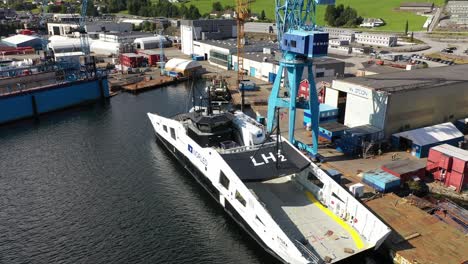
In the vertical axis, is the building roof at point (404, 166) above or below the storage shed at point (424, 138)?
below

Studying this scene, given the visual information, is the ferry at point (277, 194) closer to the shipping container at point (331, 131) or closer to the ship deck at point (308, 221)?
the ship deck at point (308, 221)

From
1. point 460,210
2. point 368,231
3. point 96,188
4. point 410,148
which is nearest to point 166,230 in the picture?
point 96,188

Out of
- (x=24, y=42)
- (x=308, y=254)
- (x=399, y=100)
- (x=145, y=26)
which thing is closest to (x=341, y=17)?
(x=145, y=26)

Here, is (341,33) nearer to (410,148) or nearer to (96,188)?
(410,148)

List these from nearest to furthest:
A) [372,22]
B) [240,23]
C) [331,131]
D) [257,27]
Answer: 1. [331,131]
2. [240,23]
3. [372,22]
4. [257,27]

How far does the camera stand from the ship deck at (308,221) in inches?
1017

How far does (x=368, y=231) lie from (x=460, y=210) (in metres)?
9.14

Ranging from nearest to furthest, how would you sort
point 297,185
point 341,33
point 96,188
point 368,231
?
point 368,231, point 297,185, point 96,188, point 341,33

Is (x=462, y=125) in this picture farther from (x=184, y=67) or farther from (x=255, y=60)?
(x=184, y=67)

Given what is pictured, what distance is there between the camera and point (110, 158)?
144 feet

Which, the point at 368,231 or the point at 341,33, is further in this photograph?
the point at 341,33

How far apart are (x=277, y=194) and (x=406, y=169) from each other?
522 inches

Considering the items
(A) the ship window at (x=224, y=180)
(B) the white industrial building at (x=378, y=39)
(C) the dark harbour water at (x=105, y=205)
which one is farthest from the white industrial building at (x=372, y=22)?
(A) the ship window at (x=224, y=180)

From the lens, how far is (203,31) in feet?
370
